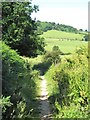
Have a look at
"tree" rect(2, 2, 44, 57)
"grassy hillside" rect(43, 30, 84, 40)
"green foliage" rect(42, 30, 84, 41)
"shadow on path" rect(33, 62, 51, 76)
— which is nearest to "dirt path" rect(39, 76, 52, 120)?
"tree" rect(2, 2, 44, 57)

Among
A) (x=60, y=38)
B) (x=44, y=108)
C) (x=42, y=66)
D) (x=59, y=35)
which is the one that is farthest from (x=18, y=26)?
(x=59, y=35)

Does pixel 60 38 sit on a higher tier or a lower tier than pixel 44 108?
higher

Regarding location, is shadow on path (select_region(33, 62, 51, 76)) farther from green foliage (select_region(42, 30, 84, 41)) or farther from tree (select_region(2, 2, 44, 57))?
green foliage (select_region(42, 30, 84, 41))

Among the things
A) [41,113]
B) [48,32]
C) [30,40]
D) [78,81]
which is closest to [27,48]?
[30,40]

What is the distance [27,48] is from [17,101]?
1811 centimetres

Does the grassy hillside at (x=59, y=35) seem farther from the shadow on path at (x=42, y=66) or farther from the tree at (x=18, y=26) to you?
the tree at (x=18, y=26)

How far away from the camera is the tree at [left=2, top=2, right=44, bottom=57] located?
25.6 metres

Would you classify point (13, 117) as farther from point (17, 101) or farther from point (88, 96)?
point (88, 96)

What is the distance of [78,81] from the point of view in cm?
1011

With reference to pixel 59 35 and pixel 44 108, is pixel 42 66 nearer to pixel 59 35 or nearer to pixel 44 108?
pixel 59 35

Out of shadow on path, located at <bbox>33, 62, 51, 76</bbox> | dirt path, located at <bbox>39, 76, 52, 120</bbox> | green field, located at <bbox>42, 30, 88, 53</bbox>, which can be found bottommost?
shadow on path, located at <bbox>33, 62, 51, 76</bbox>

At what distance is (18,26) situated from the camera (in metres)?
26.1

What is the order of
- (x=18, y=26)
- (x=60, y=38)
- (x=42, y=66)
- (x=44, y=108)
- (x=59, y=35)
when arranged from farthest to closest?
1. (x=59, y=35)
2. (x=60, y=38)
3. (x=42, y=66)
4. (x=18, y=26)
5. (x=44, y=108)

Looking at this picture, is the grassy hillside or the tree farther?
the grassy hillside
